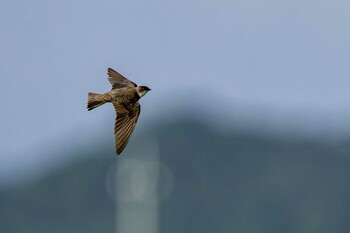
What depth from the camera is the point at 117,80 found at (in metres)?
21.2

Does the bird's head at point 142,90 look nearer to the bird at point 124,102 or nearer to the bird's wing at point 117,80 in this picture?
the bird at point 124,102

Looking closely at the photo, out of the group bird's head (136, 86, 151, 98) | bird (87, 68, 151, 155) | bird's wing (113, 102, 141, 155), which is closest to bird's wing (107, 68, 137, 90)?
bird (87, 68, 151, 155)

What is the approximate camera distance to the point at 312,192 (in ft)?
647

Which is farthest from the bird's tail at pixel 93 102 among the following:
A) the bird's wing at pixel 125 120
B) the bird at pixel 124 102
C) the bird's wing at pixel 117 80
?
the bird's wing at pixel 117 80

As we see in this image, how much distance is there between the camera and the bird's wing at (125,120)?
19384 mm

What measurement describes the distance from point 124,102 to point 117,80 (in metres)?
1.06

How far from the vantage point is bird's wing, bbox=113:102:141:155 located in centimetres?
1938

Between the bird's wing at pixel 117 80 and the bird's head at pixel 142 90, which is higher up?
the bird's wing at pixel 117 80

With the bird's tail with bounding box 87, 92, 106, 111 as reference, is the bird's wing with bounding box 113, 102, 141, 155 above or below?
below

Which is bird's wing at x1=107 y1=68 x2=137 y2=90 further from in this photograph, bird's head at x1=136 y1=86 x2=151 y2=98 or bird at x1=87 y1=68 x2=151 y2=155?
bird's head at x1=136 y1=86 x2=151 y2=98

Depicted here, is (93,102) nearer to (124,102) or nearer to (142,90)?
(124,102)

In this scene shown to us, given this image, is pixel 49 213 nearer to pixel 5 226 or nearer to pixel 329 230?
pixel 5 226

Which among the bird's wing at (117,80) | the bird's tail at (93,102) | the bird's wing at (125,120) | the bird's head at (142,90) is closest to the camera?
the bird's wing at (125,120)

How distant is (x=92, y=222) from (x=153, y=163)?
85.2 metres
